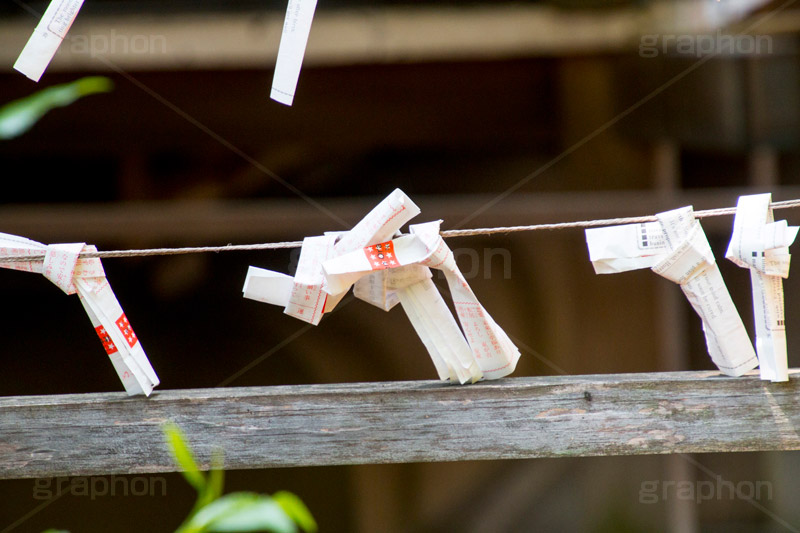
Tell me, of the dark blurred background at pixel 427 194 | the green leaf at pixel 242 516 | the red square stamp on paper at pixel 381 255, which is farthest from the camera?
the dark blurred background at pixel 427 194

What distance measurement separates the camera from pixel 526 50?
5.23 feet

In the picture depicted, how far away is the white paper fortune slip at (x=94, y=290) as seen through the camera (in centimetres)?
63

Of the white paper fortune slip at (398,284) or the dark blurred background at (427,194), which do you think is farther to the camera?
the dark blurred background at (427,194)

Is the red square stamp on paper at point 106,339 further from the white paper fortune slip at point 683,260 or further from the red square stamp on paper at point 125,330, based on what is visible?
the white paper fortune slip at point 683,260

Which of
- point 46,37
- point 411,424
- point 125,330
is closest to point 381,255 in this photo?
point 411,424

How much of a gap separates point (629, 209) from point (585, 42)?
432 mm

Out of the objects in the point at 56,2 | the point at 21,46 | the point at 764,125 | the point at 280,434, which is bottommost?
the point at 280,434

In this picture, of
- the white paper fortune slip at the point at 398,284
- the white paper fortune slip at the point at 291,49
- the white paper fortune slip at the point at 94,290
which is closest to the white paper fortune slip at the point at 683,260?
the white paper fortune slip at the point at 398,284

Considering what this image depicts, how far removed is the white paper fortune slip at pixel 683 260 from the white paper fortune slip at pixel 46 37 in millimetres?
546

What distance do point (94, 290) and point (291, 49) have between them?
1.01ft

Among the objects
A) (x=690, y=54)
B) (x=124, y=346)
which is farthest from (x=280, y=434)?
(x=690, y=54)

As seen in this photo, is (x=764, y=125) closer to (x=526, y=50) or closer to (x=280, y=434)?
(x=526, y=50)

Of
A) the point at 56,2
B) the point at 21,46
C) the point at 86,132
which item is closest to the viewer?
the point at 56,2

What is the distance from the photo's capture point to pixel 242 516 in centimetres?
31
